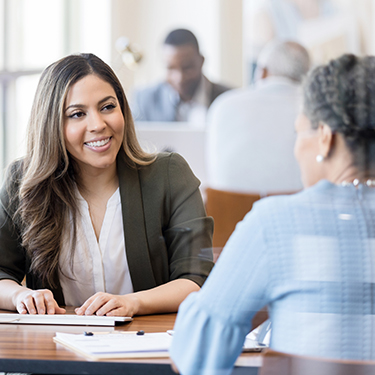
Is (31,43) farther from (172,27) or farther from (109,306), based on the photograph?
(109,306)

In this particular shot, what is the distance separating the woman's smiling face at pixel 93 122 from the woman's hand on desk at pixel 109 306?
30cm

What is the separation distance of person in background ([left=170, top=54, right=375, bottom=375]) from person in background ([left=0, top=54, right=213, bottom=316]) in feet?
1.05

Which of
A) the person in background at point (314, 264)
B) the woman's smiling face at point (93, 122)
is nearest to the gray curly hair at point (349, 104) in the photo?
the person in background at point (314, 264)

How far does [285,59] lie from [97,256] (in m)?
0.56

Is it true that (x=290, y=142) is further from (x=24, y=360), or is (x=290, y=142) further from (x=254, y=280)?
(x=24, y=360)

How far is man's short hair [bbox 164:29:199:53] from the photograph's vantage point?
1.34m

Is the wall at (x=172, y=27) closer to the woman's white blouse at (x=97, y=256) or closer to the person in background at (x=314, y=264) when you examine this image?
the woman's white blouse at (x=97, y=256)

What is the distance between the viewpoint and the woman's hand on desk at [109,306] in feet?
3.18

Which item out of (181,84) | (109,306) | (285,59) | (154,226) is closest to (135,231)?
(154,226)

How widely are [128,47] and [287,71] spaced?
49cm

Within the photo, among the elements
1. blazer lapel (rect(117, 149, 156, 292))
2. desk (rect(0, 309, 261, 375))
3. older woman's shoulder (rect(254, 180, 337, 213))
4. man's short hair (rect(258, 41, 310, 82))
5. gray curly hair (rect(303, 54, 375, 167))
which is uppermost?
man's short hair (rect(258, 41, 310, 82))

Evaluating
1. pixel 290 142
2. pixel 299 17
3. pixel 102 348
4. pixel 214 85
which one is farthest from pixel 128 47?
pixel 102 348

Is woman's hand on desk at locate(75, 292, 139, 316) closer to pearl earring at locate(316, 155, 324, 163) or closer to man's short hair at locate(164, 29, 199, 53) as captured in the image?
pearl earring at locate(316, 155, 324, 163)

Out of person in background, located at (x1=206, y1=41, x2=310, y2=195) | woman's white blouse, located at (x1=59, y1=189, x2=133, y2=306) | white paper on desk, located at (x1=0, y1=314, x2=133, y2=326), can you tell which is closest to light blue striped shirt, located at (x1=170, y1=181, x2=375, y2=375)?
person in background, located at (x1=206, y1=41, x2=310, y2=195)
